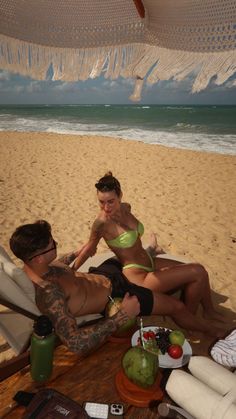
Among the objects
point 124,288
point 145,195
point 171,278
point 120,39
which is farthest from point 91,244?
point 145,195

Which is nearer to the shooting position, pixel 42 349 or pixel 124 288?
pixel 42 349

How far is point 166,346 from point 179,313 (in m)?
0.75

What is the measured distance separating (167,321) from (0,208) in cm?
525

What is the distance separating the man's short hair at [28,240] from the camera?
2.27 meters

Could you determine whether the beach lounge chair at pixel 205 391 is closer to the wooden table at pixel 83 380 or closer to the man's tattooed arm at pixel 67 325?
the wooden table at pixel 83 380

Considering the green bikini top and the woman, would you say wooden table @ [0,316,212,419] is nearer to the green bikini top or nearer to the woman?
the woman

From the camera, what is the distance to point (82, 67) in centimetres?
245

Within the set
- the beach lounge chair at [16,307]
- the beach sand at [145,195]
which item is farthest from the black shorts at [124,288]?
→ the beach sand at [145,195]

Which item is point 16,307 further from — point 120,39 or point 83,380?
point 120,39

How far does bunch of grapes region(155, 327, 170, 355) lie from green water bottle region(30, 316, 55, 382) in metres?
0.76

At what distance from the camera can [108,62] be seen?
7.86ft

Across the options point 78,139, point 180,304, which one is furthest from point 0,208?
point 78,139

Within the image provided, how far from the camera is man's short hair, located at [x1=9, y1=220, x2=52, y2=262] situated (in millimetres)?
2271

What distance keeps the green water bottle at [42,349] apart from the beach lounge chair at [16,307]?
0.50 ft
